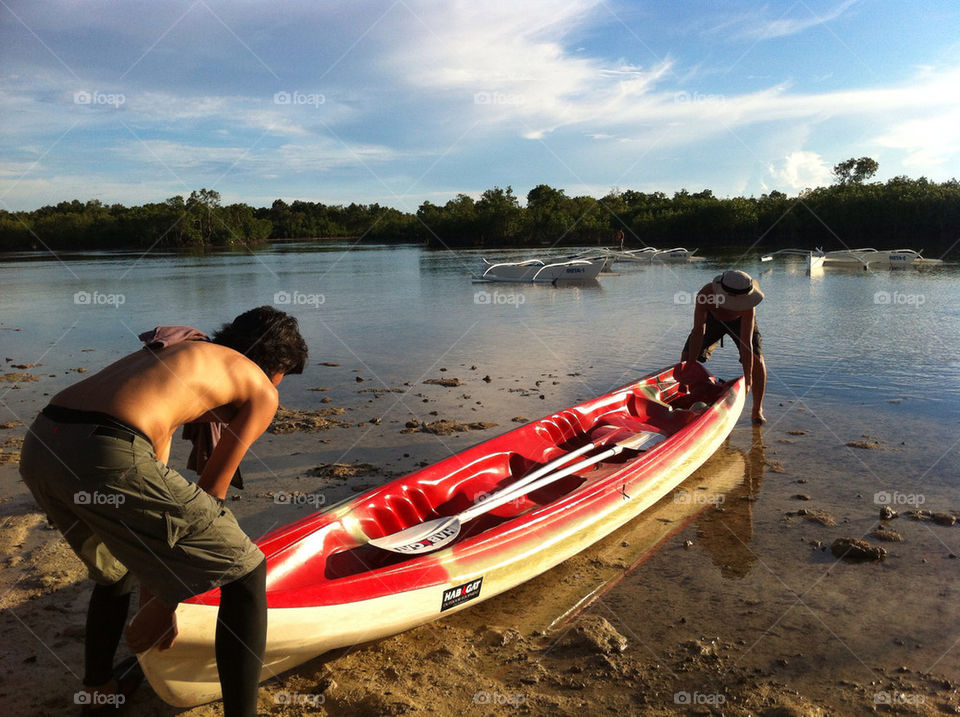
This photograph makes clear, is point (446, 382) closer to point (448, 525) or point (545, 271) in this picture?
point (448, 525)

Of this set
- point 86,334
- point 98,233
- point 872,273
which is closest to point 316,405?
point 86,334

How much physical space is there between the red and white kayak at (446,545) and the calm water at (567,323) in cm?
290

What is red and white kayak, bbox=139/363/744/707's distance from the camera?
9.81 ft

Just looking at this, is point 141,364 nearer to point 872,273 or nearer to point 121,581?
point 121,581

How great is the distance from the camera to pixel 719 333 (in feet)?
27.1

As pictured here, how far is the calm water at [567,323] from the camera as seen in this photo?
10.2 meters

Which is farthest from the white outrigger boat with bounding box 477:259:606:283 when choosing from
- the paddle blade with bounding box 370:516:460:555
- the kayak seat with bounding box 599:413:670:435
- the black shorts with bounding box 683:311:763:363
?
the paddle blade with bounding box 370:516:460:555

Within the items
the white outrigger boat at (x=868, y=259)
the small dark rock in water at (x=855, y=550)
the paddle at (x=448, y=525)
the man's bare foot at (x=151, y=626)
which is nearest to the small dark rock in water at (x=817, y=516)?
the small dark rock in water at (x=855, y=550)

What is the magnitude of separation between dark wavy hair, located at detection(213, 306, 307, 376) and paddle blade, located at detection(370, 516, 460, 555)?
1.76m

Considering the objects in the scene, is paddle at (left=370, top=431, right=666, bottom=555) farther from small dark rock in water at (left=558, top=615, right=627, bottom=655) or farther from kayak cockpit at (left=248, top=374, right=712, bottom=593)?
small dark rock in water at (left=558, top=615, right=627, bottom=655)

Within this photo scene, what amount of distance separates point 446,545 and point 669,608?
139cm

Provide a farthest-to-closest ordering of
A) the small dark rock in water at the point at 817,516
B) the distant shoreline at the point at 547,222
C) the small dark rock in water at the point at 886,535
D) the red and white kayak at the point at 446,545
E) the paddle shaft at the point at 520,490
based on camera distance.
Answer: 1. the distant shoreline at the point at 547,222
2. the small dark rock in water at the point at 817,516
3. the small dark rock in water at the point at 886,535
4. the paddle shaft at the point at 520,490
5. the red and white kayak at the point at 446,545

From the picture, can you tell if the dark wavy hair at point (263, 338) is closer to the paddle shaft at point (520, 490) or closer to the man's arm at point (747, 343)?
the paddle shaft at point (520, 490)

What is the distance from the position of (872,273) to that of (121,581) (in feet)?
98.9
